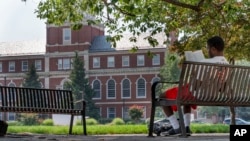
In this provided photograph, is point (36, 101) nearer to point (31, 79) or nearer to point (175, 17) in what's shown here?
point (175, 17)

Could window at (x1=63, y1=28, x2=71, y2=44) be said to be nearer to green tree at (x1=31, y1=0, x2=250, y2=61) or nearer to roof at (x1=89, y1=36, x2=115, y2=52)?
roof at (x1=89, y1=36, x2=115, y2=52)

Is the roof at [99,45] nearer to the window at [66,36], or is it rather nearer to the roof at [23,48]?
the window at [66,36]

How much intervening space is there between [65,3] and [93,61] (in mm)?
56069

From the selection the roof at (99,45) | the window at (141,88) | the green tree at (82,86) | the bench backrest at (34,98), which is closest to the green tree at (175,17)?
the bench backrest at (34,98)

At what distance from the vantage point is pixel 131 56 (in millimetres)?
65750

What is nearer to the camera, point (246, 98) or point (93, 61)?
point (246, 98)

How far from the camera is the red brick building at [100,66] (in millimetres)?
65000

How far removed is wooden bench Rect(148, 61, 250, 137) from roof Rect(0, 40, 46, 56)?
6381cm

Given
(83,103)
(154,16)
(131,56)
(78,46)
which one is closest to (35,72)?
(78,46)

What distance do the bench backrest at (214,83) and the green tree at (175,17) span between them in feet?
10.1

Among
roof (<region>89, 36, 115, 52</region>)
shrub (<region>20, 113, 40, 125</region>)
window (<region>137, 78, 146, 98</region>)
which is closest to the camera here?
shrub (<region>20, 113, 40, 125</region>)

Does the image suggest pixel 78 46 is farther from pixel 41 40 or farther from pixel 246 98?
pixel 246 98

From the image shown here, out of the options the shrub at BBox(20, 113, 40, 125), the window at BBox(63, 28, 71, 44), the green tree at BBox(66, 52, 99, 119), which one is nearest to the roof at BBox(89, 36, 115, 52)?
the window at BBox(63, 28, 71, 44)

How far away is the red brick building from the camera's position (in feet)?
213
